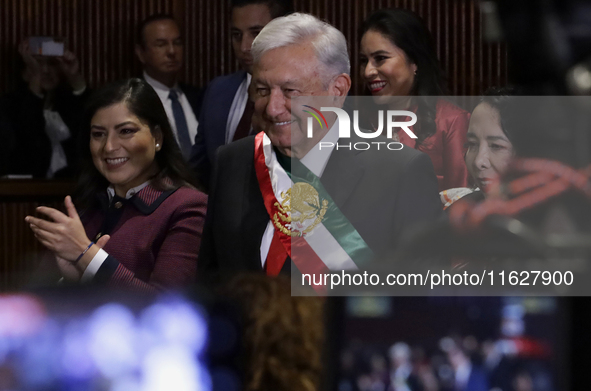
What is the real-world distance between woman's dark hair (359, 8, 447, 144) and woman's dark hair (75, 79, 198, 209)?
679mm

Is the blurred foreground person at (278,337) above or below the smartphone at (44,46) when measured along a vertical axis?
below

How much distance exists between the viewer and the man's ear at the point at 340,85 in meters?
1.33

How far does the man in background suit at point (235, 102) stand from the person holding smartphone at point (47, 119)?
1209 millimetres

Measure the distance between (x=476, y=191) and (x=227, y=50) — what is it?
3.07 m

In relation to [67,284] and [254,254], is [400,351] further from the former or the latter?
[254,254]

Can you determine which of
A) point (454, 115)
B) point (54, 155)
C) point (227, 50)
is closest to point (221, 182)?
point (454, 115)

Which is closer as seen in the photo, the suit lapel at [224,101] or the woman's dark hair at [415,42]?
the woman's dark hair at [415,42]

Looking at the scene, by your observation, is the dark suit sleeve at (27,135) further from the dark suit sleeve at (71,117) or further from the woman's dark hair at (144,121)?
the woman's dark hair at (144,121)

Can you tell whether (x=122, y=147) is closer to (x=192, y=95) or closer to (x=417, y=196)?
(x=417, y=196)

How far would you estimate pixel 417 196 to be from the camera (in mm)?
1270

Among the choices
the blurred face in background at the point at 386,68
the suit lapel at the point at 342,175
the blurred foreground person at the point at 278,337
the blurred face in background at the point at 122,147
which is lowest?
the blurred foreground person at the point at 278,337

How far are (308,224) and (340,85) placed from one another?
0.27 m

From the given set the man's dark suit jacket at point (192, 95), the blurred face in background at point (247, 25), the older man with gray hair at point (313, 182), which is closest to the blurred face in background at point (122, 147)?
the blurred face in background at point (247, 25)

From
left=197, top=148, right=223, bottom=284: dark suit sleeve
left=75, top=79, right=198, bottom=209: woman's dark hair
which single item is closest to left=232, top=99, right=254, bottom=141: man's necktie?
left=75, top=79, right=198, bottom=209: woman's dark hair
